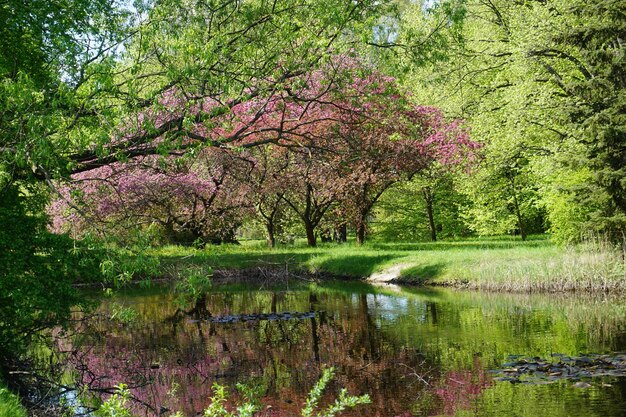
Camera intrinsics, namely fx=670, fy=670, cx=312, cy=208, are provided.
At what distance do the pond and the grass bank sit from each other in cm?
90

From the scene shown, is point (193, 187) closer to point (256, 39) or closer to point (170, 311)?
point (170, 311)

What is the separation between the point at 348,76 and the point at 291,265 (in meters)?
18.8

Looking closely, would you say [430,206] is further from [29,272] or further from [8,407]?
Result: [8,407]

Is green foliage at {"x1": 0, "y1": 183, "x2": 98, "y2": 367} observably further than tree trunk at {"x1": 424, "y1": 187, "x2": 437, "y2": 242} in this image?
No

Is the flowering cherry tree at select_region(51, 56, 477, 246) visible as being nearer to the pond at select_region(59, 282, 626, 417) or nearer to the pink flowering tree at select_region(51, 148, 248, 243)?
the pink flowering tree at select_region(51, 148, 248, 243)

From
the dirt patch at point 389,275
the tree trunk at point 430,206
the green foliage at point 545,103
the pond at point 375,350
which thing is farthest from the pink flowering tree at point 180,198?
the green foliage at point 545,103

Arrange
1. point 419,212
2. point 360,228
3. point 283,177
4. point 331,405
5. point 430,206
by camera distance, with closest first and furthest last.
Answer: point 331,405 < point 283,177 < point 360,228 < point 430,206 < point 419,212

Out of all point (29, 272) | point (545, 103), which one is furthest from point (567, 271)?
point (29, 272)

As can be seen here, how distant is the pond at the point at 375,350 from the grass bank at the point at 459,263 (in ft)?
2.95

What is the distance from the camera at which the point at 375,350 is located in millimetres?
15258

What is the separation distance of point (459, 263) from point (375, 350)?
1120 cm

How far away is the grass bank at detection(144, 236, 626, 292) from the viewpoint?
68.4 feet

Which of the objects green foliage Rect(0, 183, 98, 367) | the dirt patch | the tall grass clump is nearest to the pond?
the tall grass clump

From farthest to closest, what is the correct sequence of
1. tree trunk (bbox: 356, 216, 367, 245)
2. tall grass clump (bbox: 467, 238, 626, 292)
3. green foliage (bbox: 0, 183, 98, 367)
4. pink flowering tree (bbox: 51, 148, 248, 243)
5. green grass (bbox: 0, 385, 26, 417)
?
tree trunk (bbox: 356, 216, 367, 245) → pink flowering tree (bbox: 51, 148, 248, 243) → tall grass clump (bbox: 467, 238, 626, 292) → green foliage (bbox: 0, 183, 98, 367) → green grass (bbox: 0, 385, 26, 417)
